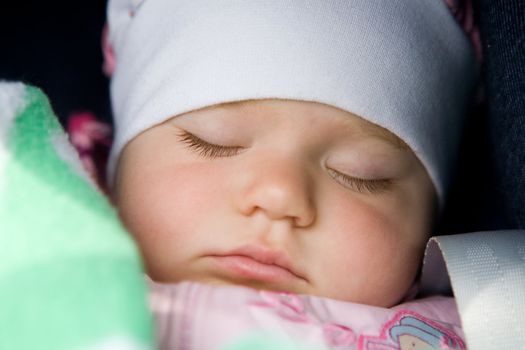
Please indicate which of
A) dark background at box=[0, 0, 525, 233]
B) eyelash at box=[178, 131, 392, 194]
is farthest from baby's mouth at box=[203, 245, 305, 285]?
dark background at box=[0, 0, 525, 233]

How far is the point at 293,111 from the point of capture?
848 mm

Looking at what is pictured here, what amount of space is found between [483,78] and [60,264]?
2.51 feet

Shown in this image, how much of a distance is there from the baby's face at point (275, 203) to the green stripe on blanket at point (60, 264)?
0.64ft

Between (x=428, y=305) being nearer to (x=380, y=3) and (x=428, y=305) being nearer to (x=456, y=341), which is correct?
A: (x=456, y=341)

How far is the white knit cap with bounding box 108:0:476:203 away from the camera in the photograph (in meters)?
0.87

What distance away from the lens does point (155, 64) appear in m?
0.98

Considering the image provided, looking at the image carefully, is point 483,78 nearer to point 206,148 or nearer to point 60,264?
point 206,148

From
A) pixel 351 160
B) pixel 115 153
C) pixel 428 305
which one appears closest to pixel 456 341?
pixel 428 305

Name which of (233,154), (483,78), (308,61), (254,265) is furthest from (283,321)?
(483,78)

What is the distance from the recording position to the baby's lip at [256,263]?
79cm

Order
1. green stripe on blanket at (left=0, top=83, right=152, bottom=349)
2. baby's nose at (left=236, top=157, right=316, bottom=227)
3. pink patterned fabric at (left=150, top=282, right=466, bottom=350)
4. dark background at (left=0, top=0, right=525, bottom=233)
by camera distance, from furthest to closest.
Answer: dark background at (left=0, top=0, right=525, bottom=233) → baby's nose at (left=236, top=157, right=316, bottom=227) → pink patterned fabric at (left=150, top=282, right=466, bottom=350) → green stripe on blanket at (left=0, top=83, right=152, bottom=349)

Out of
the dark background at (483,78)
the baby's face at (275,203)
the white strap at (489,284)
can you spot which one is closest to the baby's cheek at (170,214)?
the baby's face at (275,203)

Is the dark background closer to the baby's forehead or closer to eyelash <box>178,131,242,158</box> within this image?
the baby's forehead

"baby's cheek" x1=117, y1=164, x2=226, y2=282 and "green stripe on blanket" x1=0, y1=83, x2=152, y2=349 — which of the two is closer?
"green stripe on blanket" x1=0, y1=83, x2=152, y2=349
